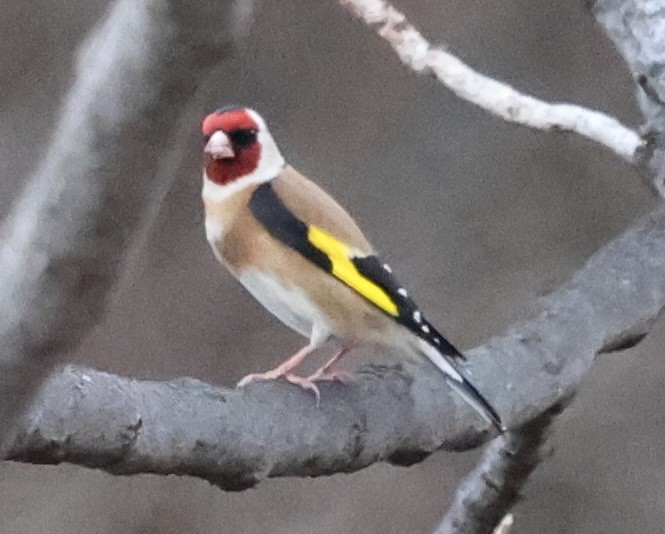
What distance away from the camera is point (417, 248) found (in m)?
2.10

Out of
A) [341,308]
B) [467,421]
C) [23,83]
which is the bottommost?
[467,421]

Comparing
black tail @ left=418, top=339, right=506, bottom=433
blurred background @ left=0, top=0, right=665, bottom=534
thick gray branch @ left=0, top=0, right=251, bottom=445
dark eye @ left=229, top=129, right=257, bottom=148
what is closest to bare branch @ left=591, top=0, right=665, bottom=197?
black tail @ left=418, top=339, right=506, bottom=433

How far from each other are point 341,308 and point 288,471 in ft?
0.75

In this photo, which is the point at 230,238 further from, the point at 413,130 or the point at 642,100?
the point at 413,130

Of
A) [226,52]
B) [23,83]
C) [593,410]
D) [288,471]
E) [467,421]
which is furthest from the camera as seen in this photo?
[593,410]

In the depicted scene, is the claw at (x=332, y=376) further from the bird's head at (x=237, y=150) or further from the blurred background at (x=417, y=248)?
the blurred background at (x=417, y=248)

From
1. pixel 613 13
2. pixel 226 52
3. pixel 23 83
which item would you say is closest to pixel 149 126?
pixel 226 52

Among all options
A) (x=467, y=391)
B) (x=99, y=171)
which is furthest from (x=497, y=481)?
(x=99, y=171)

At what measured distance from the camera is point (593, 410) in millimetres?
2061

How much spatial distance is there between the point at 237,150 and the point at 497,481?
40cm

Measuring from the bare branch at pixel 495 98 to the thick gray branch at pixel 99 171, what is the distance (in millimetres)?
722

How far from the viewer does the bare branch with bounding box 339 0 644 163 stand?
99 cm

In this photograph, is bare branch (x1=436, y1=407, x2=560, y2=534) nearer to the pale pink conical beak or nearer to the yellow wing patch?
the yellow wing patch

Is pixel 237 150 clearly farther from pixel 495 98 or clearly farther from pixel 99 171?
pixel 99 171
